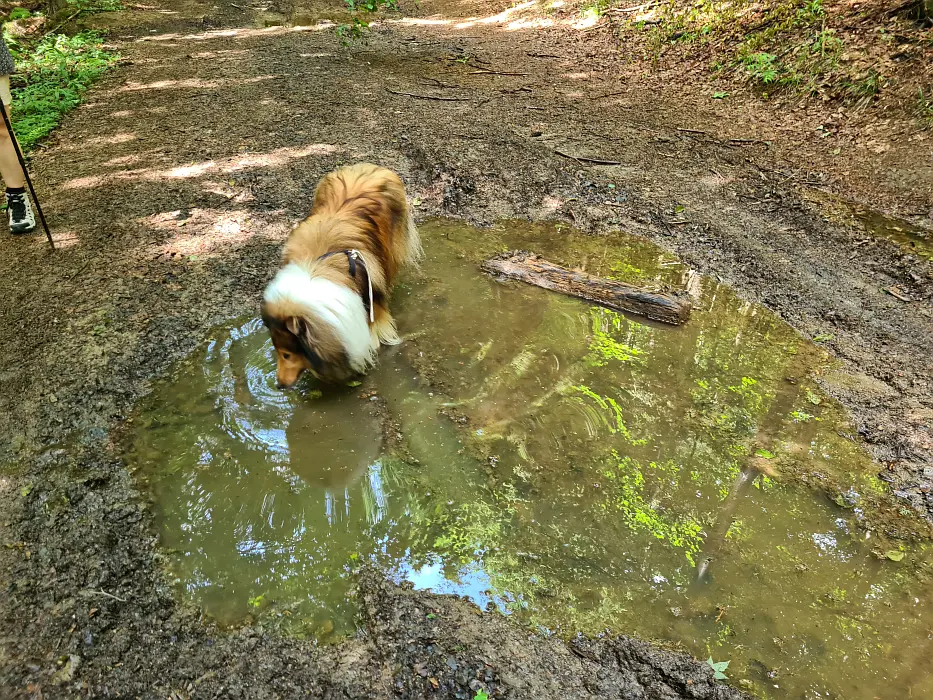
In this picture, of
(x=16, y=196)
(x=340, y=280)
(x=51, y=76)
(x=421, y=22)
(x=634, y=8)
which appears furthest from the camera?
(x=421, y=22)

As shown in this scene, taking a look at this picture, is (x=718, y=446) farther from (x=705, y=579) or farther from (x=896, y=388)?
(x=896, y=388)

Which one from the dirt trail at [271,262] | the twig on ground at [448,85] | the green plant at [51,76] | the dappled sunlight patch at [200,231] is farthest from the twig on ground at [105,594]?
the twig on ground at [448,85]

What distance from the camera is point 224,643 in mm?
2545

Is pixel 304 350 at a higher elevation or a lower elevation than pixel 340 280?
lower

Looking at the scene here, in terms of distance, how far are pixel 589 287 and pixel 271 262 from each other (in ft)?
9.04

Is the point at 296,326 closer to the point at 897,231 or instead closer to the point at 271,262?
the point at 271,262

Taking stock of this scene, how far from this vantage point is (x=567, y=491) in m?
3.30

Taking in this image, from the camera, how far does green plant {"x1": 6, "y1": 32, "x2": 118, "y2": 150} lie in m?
7.39

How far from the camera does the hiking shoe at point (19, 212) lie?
5172 mm

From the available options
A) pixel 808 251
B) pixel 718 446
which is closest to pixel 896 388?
pixel 718 446

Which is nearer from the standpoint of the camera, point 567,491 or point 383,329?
point 567,491

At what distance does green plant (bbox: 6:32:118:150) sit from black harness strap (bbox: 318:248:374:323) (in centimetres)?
538

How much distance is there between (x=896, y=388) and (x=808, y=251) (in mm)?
1796

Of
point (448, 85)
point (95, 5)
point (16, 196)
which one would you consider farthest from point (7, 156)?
point (95, 5)
